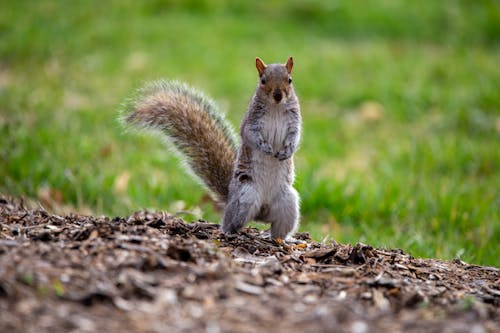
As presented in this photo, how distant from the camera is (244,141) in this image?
157 inches

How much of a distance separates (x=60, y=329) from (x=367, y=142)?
5.47 m

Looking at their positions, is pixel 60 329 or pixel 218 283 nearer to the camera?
pixel 60 329

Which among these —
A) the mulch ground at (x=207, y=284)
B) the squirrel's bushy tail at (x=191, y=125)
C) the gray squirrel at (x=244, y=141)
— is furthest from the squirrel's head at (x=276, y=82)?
the mulch ground at (x=207, y=284)

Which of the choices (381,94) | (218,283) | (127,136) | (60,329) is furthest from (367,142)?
(60,329)

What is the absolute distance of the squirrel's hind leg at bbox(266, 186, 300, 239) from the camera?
12.6 feet

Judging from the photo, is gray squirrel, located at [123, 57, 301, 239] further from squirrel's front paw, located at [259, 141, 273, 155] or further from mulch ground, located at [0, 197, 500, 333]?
mulch ground, located at [0, 197, 500, 333]

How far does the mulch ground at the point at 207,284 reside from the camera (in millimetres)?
→ 2301

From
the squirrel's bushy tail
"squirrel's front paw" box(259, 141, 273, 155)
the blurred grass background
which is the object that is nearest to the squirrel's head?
"squirrel's front paw" box(259, 141, 273, 155)

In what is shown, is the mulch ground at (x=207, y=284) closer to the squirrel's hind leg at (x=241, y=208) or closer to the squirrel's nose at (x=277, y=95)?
the squirrel's hind leg at (x=241, y=208)

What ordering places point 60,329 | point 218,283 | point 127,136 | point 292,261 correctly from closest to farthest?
point 60,329
point 218,283
point 292,261
point 127,136

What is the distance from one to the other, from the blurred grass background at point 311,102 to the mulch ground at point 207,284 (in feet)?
4.06

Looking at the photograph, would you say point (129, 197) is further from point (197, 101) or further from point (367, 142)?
point (367, 142)

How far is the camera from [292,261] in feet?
10.7

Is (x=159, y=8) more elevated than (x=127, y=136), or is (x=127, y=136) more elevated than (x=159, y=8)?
(x=159, y=8)
